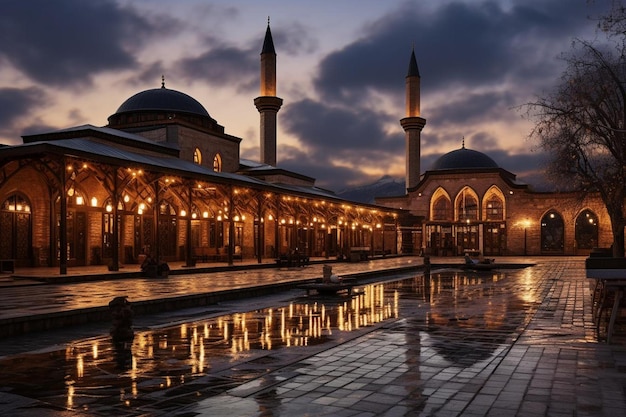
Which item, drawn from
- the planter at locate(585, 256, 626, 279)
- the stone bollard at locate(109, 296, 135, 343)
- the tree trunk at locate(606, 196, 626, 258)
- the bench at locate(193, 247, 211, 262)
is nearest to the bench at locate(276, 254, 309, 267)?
the bench at locate(193, 247, 211, 262)

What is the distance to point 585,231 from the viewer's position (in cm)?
4722

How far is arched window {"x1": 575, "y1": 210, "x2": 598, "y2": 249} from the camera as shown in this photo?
46938 millimetres

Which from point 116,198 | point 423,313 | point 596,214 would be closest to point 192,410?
point 423,313

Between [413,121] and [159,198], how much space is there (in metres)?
34.0

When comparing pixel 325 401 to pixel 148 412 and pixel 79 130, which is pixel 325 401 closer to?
pixel 148 412

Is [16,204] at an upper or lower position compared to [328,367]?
upper

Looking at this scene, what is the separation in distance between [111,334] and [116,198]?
40.0ft

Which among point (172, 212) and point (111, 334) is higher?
point (172, 212)

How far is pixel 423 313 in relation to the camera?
35.9 ft

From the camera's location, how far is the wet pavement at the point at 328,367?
15.6 ft

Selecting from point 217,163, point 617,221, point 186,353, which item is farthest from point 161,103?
point 186,353

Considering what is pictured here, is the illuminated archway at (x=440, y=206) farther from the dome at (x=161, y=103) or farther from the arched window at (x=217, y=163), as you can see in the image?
the dome at (x=161, y=103)

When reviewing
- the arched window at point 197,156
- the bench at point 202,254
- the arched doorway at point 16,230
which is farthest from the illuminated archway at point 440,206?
the arched doorway at point 16,230

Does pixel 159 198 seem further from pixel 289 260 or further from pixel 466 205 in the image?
pixel 466 205
